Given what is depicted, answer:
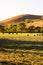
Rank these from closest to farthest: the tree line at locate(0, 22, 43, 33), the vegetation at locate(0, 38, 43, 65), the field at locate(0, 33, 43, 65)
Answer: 1. the vegetation at locate(0, 38, 43, 65)
2. the field at locate(0, 33, 43, 65)
3. the tree line at locate(0, 22, 43, 33)

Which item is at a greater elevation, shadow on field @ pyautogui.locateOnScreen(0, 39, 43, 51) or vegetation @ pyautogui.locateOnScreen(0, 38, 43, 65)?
vegetation @ pyautogui.locateOnScreen(0, 38, 43, 65)

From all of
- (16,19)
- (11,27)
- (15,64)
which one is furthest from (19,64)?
(16,19)

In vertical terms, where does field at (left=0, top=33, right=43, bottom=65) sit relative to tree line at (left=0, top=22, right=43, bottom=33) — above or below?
above

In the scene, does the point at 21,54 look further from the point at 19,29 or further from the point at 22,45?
the point at 19,29

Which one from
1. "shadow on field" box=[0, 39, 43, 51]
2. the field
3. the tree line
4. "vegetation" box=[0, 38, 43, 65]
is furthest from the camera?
the tree line

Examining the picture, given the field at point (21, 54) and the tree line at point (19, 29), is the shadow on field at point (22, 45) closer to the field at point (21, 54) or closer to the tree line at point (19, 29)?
the field at point (21, 54)

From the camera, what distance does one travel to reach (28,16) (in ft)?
533

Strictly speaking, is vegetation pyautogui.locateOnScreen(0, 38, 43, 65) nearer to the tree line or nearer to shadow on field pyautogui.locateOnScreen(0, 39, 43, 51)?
shadow on field pyautogui.locateOnScreen(0, 39, 43, 51)

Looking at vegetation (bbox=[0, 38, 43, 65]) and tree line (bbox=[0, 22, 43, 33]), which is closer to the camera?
vegetation (bbox=[0, 38, 43, 65])

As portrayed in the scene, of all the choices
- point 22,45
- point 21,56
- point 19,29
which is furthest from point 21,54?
point 19,29

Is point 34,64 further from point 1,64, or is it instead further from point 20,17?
point 20,17

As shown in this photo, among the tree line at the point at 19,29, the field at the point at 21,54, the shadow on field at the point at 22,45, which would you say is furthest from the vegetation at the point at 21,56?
the tree line at the point at 19,29

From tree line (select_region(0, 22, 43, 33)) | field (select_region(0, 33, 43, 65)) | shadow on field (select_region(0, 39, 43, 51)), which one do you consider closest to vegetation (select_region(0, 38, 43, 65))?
field (select_region(0, 33, 43, 65))

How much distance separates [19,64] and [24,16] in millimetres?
148326
